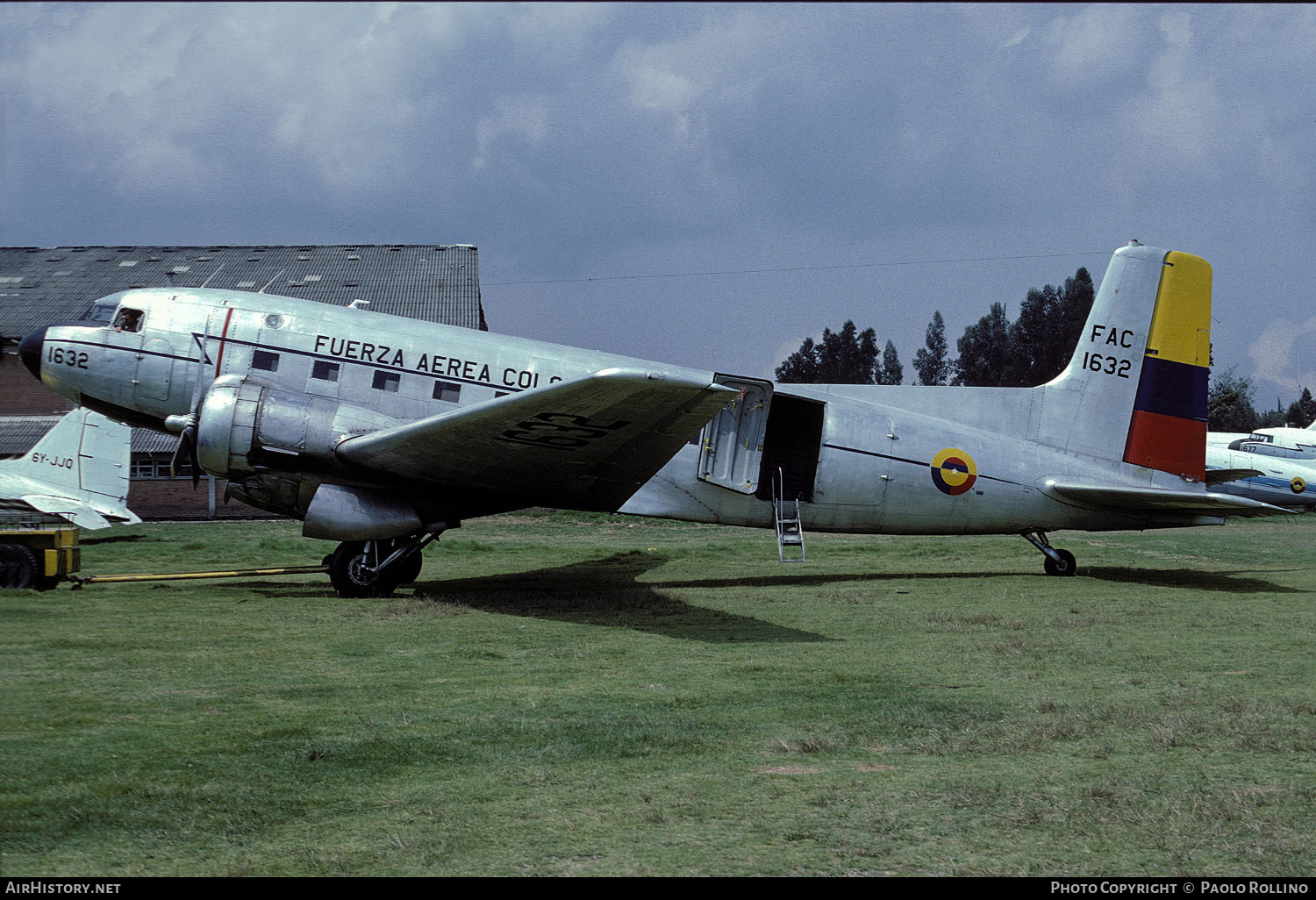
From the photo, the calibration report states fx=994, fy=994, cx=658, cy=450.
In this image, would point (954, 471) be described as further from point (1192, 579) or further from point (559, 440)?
point (559, 440)

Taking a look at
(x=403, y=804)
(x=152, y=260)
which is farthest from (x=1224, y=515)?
(x=152, y=260)

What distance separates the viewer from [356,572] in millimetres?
12047

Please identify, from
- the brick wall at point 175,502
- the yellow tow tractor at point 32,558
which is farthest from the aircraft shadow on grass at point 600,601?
the brick wall at point 175,502

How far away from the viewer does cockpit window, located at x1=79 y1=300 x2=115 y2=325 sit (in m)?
12.8

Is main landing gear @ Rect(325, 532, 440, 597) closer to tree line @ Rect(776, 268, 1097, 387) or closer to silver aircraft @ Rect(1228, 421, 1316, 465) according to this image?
silver aircraft @ Rect(1228, 421, 1316, 465)

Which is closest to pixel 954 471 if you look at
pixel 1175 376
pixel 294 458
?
pixel 1175 376

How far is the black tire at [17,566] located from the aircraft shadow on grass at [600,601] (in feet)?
8.20

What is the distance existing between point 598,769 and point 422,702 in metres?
1.92

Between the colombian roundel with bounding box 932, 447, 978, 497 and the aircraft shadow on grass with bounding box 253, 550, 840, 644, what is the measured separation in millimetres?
2804

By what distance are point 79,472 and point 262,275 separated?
19.4 metres

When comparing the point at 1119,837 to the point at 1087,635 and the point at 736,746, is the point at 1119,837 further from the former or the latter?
the point at 1087,635

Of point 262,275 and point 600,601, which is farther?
point 262,275

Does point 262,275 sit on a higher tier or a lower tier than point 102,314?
higher

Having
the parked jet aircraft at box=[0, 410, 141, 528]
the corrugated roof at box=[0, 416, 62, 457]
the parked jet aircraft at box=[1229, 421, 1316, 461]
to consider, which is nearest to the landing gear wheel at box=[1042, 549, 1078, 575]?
the parked jet aircraft at box=[0, 410, 141, 528]
